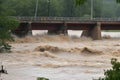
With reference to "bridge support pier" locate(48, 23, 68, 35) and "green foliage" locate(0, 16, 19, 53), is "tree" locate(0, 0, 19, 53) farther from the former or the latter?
"bridge support pier" locate(48, 23, 68, 35)

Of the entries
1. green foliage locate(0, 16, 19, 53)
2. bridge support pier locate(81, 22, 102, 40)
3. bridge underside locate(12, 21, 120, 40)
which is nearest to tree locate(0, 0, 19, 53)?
green foliage locate(0, 16, 19, 53)

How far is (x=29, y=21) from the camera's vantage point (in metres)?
65.2

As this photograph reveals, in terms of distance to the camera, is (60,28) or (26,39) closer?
(26,39)

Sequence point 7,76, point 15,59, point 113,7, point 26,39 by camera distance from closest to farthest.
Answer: point 7,76 < point 15,59 < point 26,39 < point 113,7

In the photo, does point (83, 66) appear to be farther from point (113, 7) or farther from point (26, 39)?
point (113, 7)

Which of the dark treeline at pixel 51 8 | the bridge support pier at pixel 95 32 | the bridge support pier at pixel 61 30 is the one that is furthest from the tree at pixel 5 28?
the dark treeline at pixel 51 8

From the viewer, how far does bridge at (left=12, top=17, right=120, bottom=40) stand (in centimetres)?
6619

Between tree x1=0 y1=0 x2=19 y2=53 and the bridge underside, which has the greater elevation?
tree x1=0 y1=0 x2=19 y2=53

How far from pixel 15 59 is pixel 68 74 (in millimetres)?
9517

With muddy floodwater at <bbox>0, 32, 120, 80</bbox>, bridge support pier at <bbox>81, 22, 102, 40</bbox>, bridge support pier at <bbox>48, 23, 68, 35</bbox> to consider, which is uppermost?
muddy floodwater at <bbox>0, 32, 120, 80</bbox>

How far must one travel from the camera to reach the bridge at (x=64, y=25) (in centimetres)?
6619

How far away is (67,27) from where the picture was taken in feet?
235

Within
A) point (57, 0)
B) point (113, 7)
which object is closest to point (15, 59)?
point (57, 0)

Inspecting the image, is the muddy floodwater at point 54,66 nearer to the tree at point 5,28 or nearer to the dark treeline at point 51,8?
the tree at point 5,28
